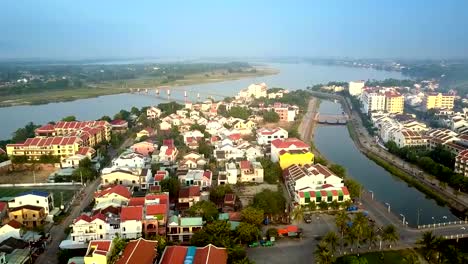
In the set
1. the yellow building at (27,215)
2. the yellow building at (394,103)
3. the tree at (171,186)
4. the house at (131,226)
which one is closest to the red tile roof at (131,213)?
the house at (131,226)

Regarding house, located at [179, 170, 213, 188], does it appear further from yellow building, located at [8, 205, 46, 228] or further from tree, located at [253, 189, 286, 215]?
yellow building, located at [8, 205, 46, 228]

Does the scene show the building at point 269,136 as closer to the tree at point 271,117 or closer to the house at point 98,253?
the tree at point 271,117

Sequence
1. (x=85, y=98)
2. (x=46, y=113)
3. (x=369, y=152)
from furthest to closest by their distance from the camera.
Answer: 1. (x=85, y=98)
2. (x=46, y=113)
3. (x=369, y=152)

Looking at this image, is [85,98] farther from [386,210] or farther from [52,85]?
[386,210]

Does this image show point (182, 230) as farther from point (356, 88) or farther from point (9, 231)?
point (356, 88)

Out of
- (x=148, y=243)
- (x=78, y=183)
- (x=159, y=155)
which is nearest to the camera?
(x=148, y=243)

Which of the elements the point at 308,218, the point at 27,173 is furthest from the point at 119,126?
the point at 308,218

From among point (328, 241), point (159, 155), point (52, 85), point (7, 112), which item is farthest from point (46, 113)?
point (328, 241)

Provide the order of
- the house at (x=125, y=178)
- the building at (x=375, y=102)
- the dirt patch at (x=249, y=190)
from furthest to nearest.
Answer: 1. the building at (x=375, y=102)
2. the house at (x=125, y=178)
3. the dirt patch at (x=249, y=190)
